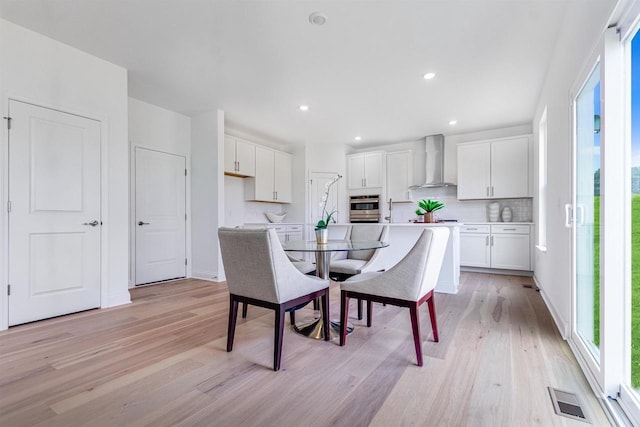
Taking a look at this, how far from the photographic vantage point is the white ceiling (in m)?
2.34

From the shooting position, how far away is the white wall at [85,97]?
2535 mm

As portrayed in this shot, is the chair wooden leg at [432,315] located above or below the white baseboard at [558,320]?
above

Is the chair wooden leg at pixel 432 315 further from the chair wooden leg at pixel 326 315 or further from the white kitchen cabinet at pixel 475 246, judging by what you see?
the white kitchen cabinet at pixel 475 246

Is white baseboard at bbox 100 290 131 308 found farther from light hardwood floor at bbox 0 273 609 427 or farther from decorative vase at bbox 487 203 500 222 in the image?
decorative vase at bbox 487 203 500 222

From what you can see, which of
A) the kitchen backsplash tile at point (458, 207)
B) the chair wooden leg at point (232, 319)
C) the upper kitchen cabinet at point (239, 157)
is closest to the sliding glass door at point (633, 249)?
the chair wooden leg at point (232, 319)

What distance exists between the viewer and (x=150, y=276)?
13.9 feet

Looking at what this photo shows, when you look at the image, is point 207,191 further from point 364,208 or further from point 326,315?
point 364,208

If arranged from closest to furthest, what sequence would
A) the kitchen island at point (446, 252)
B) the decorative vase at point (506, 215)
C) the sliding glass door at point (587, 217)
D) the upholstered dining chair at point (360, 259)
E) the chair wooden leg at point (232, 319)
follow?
the sliding glass door at point (587, 217) < the chair wooden leg at point (232, 319) < the upholstered dining chair at point (360, 259) < the kitchen island at point (446, 252) < the decorative vase at point (506, 215)

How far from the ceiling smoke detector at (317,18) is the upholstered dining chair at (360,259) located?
1.99m

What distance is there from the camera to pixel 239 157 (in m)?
5.14

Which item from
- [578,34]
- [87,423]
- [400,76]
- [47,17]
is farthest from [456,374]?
[47,17]

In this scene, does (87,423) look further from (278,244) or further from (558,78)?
(558,78)

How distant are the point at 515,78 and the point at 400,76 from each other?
1.35m

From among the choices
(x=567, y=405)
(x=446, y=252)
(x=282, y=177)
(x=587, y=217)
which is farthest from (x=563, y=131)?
(x=282, y=177)
